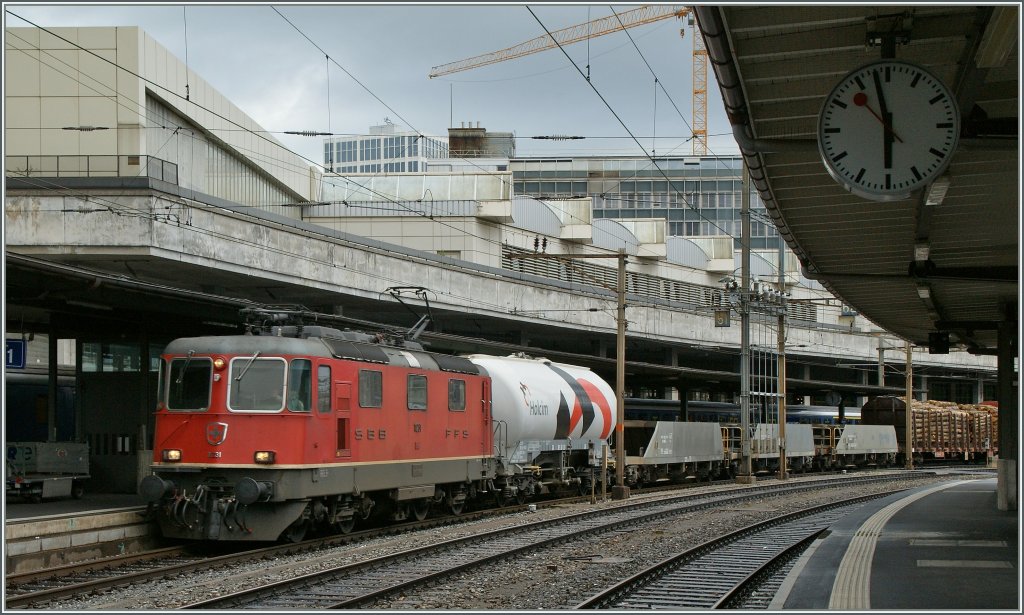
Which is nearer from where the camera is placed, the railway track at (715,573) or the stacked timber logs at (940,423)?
the railway track at (715,573)

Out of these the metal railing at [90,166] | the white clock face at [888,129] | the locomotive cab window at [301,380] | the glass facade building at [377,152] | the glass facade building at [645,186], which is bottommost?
the locomotive cab window at [301,380]

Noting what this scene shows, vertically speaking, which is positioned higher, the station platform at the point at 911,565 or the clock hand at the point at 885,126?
the clock hand at the point at 885,126

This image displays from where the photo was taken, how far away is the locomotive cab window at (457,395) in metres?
21.3

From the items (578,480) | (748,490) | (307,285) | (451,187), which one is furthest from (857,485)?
(307,285)

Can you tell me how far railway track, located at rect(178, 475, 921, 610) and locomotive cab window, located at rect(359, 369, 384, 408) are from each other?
8.70 ft

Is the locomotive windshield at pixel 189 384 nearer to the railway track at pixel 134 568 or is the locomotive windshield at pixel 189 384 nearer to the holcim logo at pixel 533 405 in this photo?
the railway track at pixel 134 568

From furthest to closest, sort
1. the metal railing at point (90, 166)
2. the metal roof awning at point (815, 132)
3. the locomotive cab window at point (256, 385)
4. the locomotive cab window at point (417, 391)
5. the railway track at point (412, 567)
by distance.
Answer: the metal railing at point (90, 166), the locomotive cab window at point (417, 391), the locomotive cab window at point (256, 385), the railway track at point (412, 567), the metal roof awning at point (815, 132)

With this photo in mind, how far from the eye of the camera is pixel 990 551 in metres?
15.9

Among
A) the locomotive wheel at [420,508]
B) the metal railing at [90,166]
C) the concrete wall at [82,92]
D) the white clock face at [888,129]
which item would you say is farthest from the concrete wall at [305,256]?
the white clock face at [888,129]

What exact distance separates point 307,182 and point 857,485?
76.7ft

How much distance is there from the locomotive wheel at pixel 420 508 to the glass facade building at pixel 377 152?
119846 millimetres

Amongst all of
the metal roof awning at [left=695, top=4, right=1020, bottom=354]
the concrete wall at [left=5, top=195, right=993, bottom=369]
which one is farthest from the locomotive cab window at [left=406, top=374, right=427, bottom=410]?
the metal roof awning at [left=695, top=4, right=1020, bottom=354]

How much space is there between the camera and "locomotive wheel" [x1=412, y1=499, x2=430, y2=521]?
835 inches

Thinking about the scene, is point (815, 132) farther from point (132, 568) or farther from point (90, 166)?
point (90, 166)
